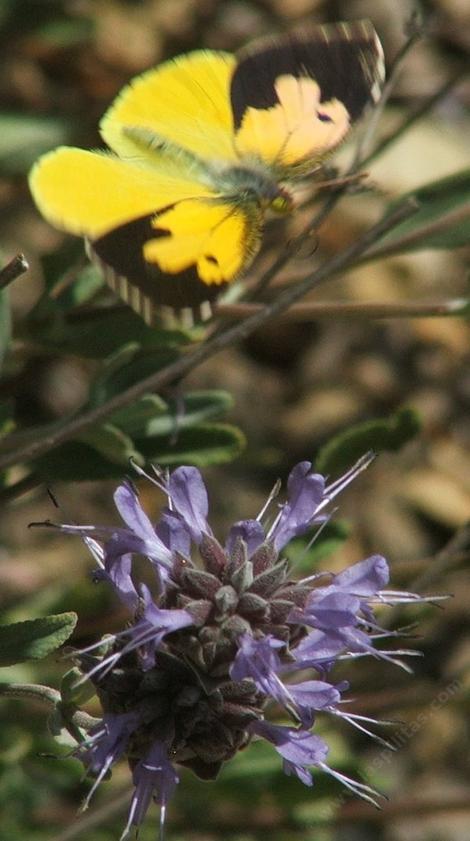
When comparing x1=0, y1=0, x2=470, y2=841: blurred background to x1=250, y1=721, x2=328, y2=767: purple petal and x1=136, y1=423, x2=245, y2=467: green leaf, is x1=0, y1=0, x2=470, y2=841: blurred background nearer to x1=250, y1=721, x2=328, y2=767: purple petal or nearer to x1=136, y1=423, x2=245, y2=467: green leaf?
x1=136, y1=423, x2=245, y2=467: green leaf

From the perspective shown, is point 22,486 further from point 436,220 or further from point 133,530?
point 436,220

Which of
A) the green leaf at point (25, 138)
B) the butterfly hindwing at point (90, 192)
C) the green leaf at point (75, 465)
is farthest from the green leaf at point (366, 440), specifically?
the green leaf at point (25, 138)

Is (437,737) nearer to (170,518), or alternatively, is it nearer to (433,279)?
(433,279)

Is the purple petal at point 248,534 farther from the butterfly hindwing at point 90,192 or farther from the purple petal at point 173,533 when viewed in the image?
the butterfly hindwing at point 90,192

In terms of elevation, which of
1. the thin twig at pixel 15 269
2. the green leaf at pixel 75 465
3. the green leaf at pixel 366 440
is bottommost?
the green leaf at pixel 366 440

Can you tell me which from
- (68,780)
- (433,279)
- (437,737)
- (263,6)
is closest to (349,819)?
(68,780)

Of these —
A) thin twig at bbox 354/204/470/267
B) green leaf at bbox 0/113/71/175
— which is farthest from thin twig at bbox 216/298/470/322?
green leaf at bbox 0/113/71/175
